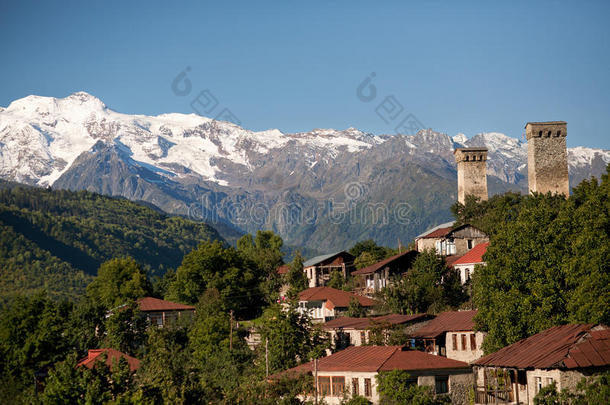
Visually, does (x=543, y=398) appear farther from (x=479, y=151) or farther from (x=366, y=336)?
(x=479, y=151)

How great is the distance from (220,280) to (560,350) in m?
52.5

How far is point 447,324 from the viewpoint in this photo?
183 ft

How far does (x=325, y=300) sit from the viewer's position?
74812mm

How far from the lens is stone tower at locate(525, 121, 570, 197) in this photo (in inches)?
3290

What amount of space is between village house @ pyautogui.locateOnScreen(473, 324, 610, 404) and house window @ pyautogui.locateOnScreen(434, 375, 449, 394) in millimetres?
1970

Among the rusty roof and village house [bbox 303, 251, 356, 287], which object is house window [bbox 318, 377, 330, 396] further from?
village house [bbox 303, 251, 356, 287]

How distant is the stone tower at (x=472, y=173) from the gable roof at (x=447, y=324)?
43923mm

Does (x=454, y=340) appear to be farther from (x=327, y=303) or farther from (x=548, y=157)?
(x=548, y=157)

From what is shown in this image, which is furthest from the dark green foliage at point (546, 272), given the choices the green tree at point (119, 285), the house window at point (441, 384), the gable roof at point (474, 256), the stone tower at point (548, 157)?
the green tree at point (119, 285)

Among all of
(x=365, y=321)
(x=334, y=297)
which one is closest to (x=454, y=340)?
(x=365, y=321)

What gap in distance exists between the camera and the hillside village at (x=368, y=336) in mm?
38906

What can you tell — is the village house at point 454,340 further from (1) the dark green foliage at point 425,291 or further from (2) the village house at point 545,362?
(1) the dark green foliage at point 425,291

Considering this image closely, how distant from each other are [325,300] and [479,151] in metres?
Answer: 38.6

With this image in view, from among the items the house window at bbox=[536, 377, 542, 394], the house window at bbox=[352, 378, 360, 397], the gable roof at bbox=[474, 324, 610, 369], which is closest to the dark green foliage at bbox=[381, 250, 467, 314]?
the house window at bbox=[352, 378, 360, 397]
